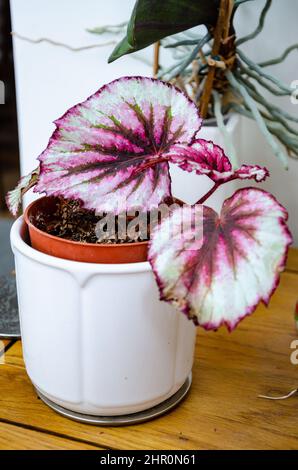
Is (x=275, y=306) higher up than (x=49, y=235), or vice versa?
(x=49, y=235)

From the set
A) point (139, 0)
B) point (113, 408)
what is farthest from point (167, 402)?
point (139, 0)

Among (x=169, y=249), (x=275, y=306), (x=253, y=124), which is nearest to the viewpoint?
(x=169, y=249)

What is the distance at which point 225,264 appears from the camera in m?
0.35

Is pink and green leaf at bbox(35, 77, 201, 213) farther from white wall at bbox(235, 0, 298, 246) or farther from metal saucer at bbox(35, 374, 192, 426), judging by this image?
white wall at bbox(235, 0, 298, 246)

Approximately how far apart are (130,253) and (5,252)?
1.50 feet

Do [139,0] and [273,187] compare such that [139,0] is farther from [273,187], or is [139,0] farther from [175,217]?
[273,187]

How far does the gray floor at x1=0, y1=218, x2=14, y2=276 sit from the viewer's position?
0.76 m

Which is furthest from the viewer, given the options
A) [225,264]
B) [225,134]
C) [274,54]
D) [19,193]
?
[274,54]

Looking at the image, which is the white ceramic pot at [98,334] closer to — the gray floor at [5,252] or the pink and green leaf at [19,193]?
the pink and green leaf at [19,193]

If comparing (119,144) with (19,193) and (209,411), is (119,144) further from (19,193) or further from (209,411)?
(209,411)

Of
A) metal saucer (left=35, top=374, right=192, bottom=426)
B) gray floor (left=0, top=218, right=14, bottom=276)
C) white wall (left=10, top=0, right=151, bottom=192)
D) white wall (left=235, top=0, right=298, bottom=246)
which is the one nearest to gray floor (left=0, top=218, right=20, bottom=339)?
gray floor (left=0, top=218, right=14, bottom=276)

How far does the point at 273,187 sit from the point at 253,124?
0.36ft

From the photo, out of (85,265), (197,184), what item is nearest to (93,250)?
(85,265)
